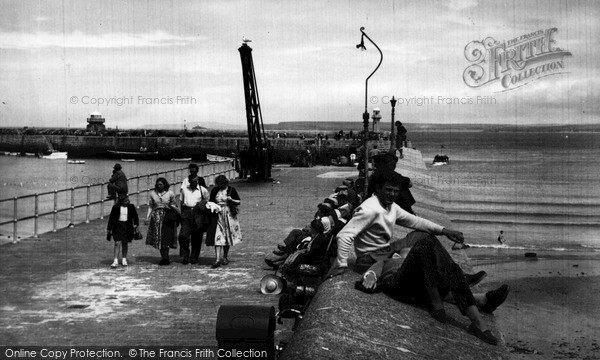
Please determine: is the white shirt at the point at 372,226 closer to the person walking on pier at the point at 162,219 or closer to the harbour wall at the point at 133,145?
the person walking on pier at the point at 162,219

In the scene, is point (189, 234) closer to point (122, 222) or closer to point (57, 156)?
point (122, 222)

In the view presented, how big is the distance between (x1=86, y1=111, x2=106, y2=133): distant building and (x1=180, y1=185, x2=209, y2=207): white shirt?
327 feet

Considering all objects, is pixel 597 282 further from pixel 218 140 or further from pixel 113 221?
pixel 218 140

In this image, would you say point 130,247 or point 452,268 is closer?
point 452,268

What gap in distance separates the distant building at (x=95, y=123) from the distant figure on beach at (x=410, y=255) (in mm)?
106336

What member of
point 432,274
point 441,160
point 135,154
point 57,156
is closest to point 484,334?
point 432,274

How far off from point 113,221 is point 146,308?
2.88m

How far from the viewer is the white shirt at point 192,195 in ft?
41.8

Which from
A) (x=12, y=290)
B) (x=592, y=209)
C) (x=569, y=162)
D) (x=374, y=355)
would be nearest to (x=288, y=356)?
(x=374, y=355)

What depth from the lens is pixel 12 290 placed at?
10992 mm

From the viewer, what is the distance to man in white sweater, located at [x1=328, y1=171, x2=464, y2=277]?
6.34 meters

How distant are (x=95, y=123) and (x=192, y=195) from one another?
102385mm

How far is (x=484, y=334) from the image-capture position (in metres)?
5.43

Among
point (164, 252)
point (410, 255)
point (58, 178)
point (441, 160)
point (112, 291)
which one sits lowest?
point (58, 178)
